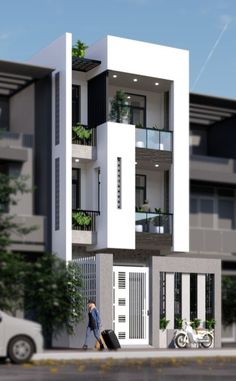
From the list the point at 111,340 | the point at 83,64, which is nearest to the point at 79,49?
the point at 83,64

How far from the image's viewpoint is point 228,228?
150ft

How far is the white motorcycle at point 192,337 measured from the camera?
3578 cm

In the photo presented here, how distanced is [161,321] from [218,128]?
44.0 ft

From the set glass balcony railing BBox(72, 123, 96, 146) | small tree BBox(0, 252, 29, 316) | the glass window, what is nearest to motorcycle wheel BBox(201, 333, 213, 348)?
small tree BBox(0, 252, 29, 316)

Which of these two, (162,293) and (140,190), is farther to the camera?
(140,190)

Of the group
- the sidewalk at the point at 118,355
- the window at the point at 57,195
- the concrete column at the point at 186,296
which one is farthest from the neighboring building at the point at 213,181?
the sidewalk at the point at 118,355

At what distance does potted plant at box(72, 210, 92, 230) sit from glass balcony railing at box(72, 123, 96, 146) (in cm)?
283

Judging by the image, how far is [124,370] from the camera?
21.9 meters

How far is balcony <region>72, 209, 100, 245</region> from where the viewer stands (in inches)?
1485

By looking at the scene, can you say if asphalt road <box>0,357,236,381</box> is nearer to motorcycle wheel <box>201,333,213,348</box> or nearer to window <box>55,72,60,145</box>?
motorcycle wheel <box>201,333,213,348</box>

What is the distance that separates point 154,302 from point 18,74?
1093cm

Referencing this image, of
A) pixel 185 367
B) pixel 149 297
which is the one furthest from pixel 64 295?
pixel 185 367

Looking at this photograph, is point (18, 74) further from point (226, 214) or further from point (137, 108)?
point (226, 214)

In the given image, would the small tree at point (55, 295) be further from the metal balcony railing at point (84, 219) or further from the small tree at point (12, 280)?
the metal balcony railing at point (84, 219)
